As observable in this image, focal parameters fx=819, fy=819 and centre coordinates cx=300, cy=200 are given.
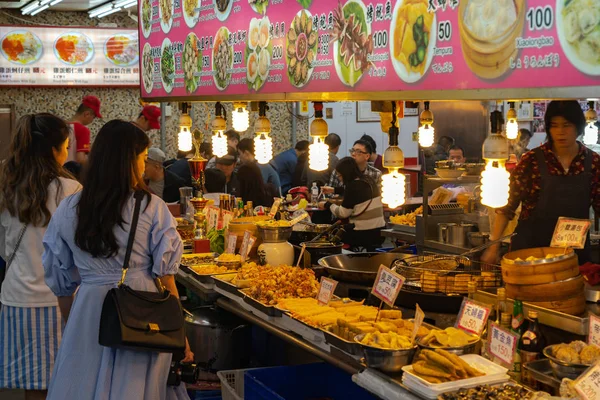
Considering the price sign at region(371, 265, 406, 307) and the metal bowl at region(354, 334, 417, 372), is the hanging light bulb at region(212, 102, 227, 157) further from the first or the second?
the metal bowl at region(354, 334, 417, 372)

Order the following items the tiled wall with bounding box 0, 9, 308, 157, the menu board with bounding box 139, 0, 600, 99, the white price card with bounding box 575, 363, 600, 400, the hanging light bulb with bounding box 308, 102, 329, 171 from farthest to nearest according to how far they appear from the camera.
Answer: the tiled wall with bounding box 0, 9, 308, 157 < the hanging light bulb with bounding box 308, 102, 329, 171 < the menu board with bounding box 139, 0, 600, 99 < the white price card with bounding box 575, 363, 600, 400

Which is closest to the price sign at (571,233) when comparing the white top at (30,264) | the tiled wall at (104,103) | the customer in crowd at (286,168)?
the white top at (30,264)

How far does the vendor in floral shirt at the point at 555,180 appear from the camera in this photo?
498 cm

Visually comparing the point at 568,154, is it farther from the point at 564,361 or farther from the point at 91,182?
the point at 91,182

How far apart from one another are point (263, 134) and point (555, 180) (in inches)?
95.3

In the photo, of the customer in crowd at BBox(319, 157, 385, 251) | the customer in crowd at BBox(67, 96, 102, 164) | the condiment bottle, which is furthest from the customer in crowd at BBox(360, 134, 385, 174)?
the condiment bottle

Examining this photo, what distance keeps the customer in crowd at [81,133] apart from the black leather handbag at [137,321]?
4.64 m

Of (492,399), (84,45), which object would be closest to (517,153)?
(84,45)

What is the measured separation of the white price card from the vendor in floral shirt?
2.44 meters

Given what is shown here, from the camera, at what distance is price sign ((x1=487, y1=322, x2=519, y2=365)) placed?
10.6 ft

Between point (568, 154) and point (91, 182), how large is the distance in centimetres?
292

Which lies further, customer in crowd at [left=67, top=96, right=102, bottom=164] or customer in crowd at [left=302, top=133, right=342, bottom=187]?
customer in crowd at [left=302, top=133, right=342, bottom=187]

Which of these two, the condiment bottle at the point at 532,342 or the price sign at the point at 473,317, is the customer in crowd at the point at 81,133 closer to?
the price sign at the point at 473,317

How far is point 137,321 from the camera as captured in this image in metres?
3.83
